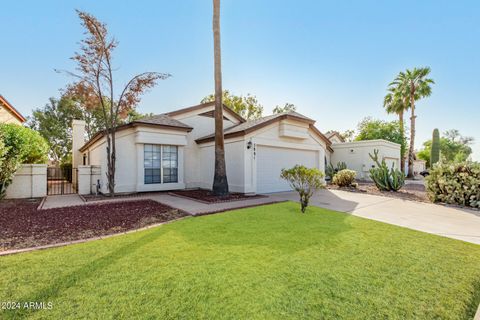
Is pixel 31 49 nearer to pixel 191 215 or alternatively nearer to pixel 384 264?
pixel 191 215

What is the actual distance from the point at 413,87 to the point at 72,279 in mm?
32585

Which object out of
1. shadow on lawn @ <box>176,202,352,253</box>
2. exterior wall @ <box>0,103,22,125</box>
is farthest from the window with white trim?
exterior wall @ <box>0,103,22,125</box>

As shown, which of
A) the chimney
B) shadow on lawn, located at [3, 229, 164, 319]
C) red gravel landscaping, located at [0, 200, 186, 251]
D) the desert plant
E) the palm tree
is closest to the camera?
shadow on lawn, located at [3, 229, 164, 319]

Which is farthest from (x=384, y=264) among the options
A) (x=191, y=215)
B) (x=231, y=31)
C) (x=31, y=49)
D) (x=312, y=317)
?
(x=31, y=49)

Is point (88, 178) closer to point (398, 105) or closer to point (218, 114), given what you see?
point (218, 114)

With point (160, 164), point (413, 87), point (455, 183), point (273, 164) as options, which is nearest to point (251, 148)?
point (273, 164)

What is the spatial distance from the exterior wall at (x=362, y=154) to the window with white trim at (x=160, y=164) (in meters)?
17.7

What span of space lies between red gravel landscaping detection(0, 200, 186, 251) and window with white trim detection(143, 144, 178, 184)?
367cm

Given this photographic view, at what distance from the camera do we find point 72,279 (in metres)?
2.99

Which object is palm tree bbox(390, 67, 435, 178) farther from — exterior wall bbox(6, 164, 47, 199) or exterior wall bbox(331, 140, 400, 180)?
exterior wall bbox(6, 164, 47, 199)

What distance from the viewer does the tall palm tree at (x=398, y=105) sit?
2514cm

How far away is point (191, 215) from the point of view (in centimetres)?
693

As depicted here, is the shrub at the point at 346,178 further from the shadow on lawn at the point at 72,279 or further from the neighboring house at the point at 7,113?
the neighboring house at the point at 7,113

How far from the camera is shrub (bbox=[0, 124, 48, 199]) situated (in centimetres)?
914
